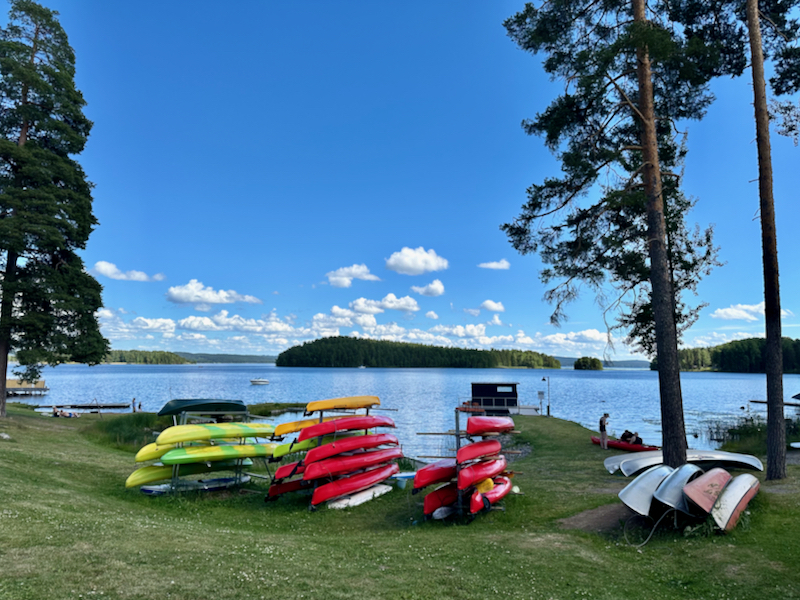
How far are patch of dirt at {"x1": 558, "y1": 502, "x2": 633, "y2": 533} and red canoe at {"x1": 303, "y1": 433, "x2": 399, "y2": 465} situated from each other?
5216 mm

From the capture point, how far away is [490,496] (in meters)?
10.2

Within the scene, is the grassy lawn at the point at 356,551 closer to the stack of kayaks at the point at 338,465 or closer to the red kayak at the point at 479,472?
the stack of kayaks at the point at 338,465

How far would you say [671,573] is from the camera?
6355mm

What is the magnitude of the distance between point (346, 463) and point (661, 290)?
8499 millimetres

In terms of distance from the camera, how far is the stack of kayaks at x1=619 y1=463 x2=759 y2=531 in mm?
7594

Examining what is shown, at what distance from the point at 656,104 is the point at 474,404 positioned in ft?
92.9

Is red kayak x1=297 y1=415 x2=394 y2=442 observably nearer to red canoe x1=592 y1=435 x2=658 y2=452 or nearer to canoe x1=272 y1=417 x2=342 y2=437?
canoe x1=272 y1=417 x2=342 y2=437

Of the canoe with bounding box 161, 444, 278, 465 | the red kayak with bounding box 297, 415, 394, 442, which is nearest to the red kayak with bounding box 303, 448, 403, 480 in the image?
the red kayak with bounding box 297, 415, 394, 442

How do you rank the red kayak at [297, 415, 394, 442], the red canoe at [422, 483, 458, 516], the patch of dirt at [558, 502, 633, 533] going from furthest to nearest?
the red kayak at [297, 415, 394, 442] → the red canoe at [422, 483, 458, 516] → the patch of dirt at [558, 502, 633, 533]

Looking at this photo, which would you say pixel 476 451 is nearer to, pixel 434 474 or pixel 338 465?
pixel 434 474

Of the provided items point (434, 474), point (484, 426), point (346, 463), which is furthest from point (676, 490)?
point (346, 463)

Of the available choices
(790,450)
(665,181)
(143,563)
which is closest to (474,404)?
(790,450)

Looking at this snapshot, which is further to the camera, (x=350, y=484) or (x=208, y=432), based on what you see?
(x=208, y=432)

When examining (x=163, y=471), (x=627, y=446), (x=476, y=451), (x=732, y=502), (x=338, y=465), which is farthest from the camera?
(x=627, y=446)
